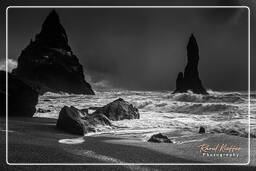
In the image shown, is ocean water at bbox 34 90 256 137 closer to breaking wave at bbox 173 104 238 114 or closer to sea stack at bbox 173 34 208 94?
breaking wave at bbox 173 104 238 114

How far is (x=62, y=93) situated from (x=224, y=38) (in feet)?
8.55

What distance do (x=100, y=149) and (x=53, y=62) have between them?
1683 millimetres

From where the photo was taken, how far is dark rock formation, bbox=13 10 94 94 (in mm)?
4452

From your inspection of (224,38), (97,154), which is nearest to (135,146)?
(97,154)

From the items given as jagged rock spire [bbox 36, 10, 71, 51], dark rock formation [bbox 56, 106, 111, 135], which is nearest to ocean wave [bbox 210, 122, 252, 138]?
dark rock formation [bbox 56, 106, 111, 135]

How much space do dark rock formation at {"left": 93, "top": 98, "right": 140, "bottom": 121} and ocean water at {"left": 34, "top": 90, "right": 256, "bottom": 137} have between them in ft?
0.29

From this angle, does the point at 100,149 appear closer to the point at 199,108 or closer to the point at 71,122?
the point at 71,122

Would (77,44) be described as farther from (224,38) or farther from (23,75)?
(224,38)

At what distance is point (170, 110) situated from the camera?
5.82m

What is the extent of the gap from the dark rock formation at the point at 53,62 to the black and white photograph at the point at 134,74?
0.05ft

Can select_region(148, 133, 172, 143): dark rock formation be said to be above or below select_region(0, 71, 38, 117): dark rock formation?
below

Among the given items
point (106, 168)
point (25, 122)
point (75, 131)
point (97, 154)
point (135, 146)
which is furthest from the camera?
point (25, 122)

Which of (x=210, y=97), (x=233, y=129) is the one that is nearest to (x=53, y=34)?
(x=210, y=97)

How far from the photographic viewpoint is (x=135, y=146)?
4.29 meters
